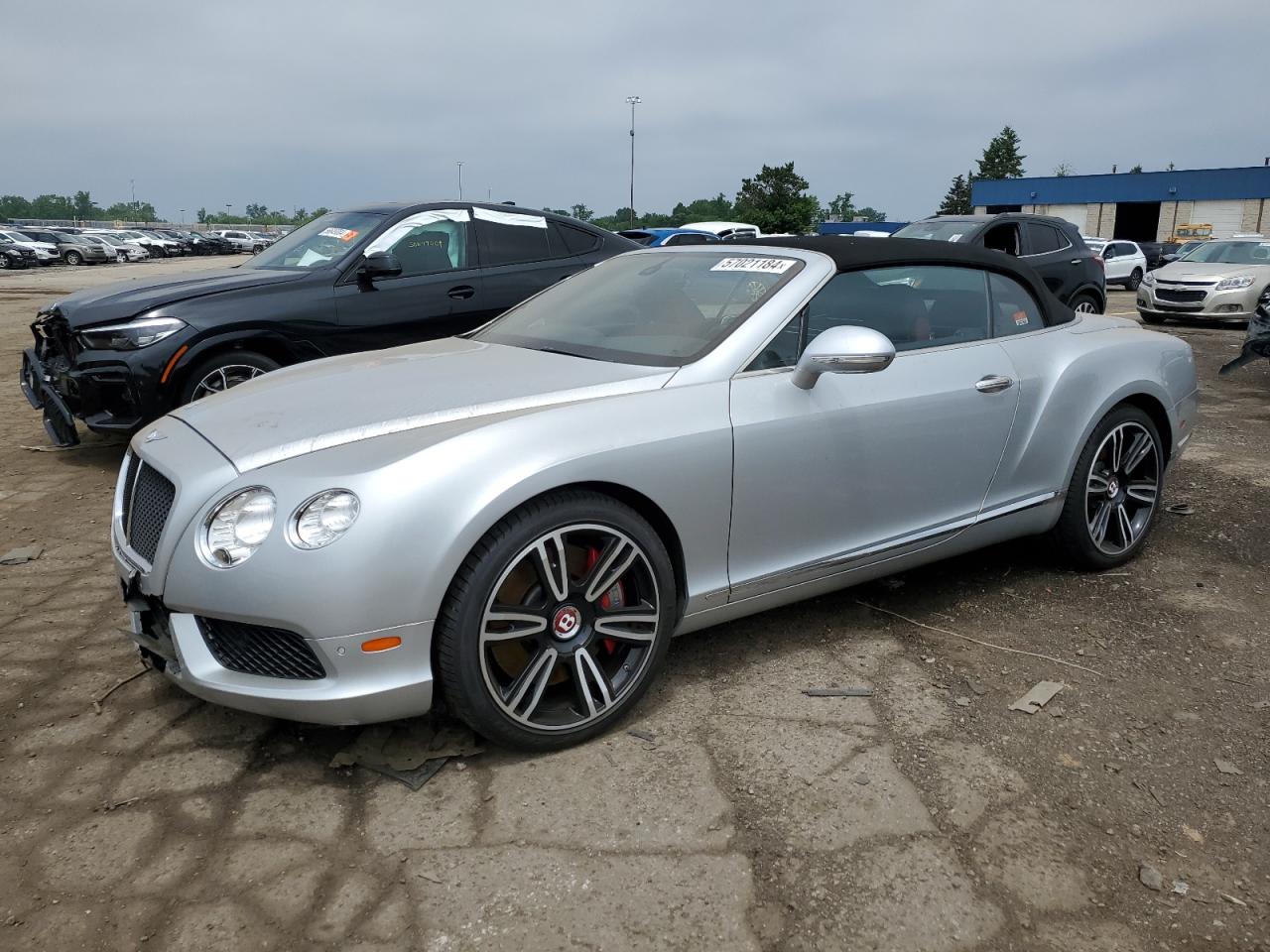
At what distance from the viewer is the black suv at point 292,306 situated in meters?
5.64

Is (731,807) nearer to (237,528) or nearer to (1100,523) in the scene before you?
(237,528)

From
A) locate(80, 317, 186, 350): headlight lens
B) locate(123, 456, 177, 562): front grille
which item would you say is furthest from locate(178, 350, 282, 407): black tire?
locate(123, 456, 177, 562): front grille

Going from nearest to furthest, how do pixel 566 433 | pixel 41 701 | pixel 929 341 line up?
pixel 566 433
pixel 41 701
pixel 929 341

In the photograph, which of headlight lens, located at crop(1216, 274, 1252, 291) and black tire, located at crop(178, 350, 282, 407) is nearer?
black tire, located at crop(178, 350, 282, 407)

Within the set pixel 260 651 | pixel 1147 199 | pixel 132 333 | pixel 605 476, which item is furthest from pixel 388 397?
pixel 1147 199

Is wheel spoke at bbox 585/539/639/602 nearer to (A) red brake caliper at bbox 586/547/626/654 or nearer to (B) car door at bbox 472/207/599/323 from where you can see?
(A) red brake caliper at bbox 586/547/626/654

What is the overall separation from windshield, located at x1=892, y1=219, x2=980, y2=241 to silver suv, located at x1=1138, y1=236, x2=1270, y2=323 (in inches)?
204

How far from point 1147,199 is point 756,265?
56436 mm

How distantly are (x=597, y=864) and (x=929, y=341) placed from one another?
2260mm

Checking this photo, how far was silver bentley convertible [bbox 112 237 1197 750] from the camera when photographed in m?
2.51

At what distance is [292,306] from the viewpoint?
598 centimetres

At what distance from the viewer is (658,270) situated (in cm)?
381

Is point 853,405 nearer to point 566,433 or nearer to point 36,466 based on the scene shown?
point 566,433

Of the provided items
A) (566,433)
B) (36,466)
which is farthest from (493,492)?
(36,466)
